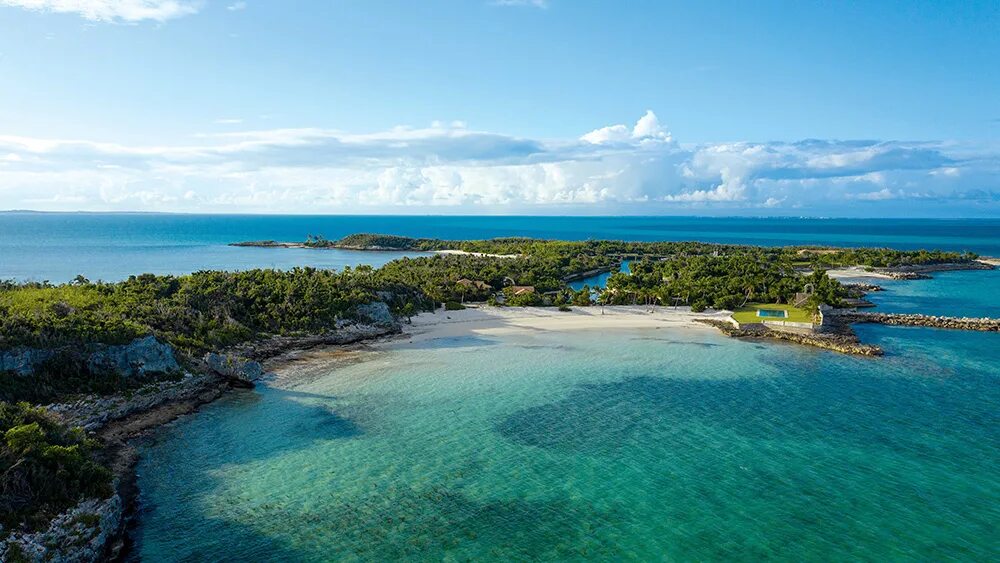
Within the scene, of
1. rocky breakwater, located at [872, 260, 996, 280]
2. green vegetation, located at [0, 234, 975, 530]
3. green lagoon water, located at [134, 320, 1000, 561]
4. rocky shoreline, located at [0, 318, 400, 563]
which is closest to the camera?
rocky shoreline, located at [0, 318, 400, 563]

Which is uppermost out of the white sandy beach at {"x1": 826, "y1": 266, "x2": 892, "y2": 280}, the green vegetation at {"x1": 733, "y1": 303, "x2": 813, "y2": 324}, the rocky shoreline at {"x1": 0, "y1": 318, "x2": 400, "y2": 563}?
the white sandy beach at {"x1": 826, "y1": 266, "x2": 892, "y2": 280}

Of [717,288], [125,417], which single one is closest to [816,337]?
[717,288]

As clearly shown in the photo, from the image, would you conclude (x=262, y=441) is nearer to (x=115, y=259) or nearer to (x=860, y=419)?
(x=860, y=419)

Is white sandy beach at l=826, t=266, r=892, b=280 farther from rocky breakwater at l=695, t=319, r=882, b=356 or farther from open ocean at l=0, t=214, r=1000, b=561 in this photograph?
open ocean at l=0, t=214, r=1000, b=561

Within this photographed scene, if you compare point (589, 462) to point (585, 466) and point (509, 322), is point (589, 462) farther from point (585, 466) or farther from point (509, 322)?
point (509, 322)

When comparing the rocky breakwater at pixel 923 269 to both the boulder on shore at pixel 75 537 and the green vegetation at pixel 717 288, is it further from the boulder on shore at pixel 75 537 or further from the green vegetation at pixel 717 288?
the boulder on shore at pixel 75 537

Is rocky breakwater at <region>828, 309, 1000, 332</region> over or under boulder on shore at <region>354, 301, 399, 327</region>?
under

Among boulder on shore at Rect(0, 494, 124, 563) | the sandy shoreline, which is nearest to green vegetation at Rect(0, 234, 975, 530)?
boulder on shore at Rect(0, 494, 124, 563)

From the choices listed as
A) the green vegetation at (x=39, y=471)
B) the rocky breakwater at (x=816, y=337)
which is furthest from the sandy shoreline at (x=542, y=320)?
the green vegetation at (x=39, y=471)

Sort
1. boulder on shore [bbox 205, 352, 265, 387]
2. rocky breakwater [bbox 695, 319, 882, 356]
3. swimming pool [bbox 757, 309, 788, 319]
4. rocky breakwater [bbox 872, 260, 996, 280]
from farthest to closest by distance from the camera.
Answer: rocky breakwater [bbox 872, 260, 996, 280]
swimming pool [bbox 757, 309, 788, 319]
rocky breakwater [bbox 695, 319, 882, 356]
boulder on shore [bbox 205, 352, 265, 387]
